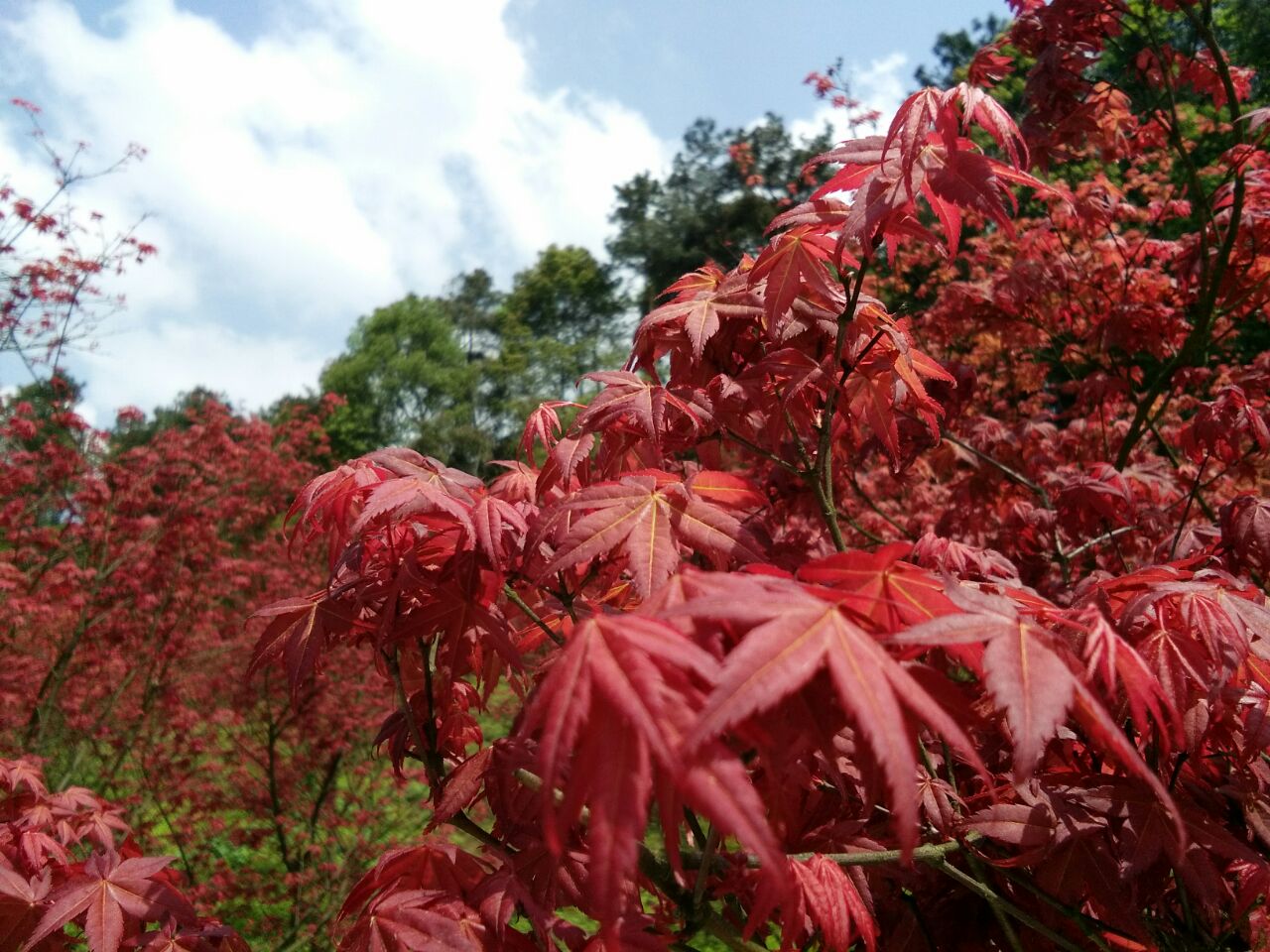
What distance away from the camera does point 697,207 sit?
877 inches

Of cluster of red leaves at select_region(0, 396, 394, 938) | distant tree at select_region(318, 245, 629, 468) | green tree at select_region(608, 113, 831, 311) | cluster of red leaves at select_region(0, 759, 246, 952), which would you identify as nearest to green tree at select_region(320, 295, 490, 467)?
distant tree at select_region(318, 245, 629, 468)

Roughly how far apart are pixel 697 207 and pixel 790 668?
22969 mm

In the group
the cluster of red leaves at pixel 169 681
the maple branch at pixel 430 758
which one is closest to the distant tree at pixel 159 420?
the cluster of red leaves at pixel 169 681

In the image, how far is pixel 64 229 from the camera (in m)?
6.70

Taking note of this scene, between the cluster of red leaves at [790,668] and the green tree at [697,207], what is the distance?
19.7 metres

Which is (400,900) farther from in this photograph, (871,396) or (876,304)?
(876,304)

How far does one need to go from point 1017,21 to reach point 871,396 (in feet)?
11.5

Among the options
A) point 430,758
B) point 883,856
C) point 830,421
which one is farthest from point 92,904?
point 830,421

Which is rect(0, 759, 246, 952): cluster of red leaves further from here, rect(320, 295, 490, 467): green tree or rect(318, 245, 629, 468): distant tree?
rect(320, 295, 490, 467): green tree

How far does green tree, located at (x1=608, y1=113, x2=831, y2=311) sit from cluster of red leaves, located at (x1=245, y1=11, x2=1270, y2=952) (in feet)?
64.6

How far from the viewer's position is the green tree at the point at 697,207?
20.7 m

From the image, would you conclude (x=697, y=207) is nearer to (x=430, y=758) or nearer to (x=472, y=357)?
(x=472, y=357)

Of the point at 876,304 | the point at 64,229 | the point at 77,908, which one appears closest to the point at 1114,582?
the point at 876,304

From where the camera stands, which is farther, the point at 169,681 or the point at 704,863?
the point at 169,681
